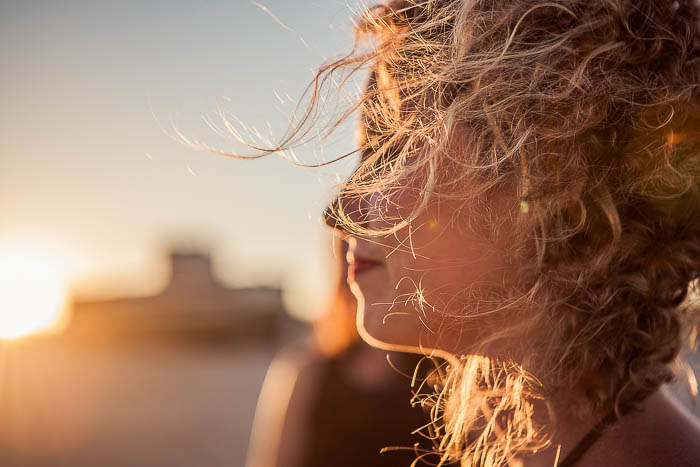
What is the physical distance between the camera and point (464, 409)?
6.06ft

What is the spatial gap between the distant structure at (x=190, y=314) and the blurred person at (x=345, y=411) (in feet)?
86.2

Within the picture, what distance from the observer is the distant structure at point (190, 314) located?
3031 centimetres

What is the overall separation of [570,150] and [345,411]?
1.79 meters

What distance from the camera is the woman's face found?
1.41 m

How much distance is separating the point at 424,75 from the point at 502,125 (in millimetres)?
249

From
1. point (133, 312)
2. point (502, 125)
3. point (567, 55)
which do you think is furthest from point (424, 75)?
point (133, 312)

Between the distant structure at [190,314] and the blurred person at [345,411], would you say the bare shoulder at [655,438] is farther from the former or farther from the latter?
the distant structure at [190,314]

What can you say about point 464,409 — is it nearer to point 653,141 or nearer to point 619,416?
point 619,416

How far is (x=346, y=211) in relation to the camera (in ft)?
5.13

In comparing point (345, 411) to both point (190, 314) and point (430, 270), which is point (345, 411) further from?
point (190, 314)

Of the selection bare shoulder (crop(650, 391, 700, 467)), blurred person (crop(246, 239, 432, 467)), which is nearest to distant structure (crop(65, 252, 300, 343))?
blurred person (crop(246, 239, 432, 467))

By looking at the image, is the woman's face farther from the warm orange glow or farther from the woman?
the warm orange glow

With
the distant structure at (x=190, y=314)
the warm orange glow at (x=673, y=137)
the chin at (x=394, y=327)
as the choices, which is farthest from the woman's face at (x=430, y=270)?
the distant structure at (x=190, y=314)

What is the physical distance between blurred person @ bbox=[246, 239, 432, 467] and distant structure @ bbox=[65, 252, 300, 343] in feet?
86.2
